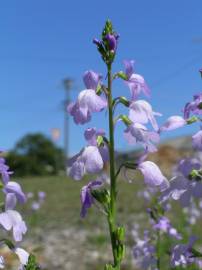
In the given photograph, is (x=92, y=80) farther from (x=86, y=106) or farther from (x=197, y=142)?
(x=197, y=142)

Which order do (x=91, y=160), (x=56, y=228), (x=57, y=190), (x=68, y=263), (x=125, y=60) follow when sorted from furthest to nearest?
(x=57, y=190)
(x=56, y=228)
(x=68, y=263)
(x=125, y=60)
(x=91, y=160)

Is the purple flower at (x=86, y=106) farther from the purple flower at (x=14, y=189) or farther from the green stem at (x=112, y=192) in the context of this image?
the purple flower at (x=14, y=189)

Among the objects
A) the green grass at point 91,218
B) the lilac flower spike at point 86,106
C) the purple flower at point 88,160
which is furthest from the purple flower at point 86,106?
the green grass at point 91,218

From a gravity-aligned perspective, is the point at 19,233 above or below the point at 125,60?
below

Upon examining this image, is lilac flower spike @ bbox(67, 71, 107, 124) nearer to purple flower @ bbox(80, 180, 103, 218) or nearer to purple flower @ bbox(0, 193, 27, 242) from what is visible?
purple flower @ bbox(80, 180, 103, 218)

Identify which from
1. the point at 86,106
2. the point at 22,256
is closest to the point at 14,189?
the point at 22,256

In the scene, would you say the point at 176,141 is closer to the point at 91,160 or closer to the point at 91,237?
the point at 91,237

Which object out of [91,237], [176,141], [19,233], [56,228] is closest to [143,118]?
[19,233]
